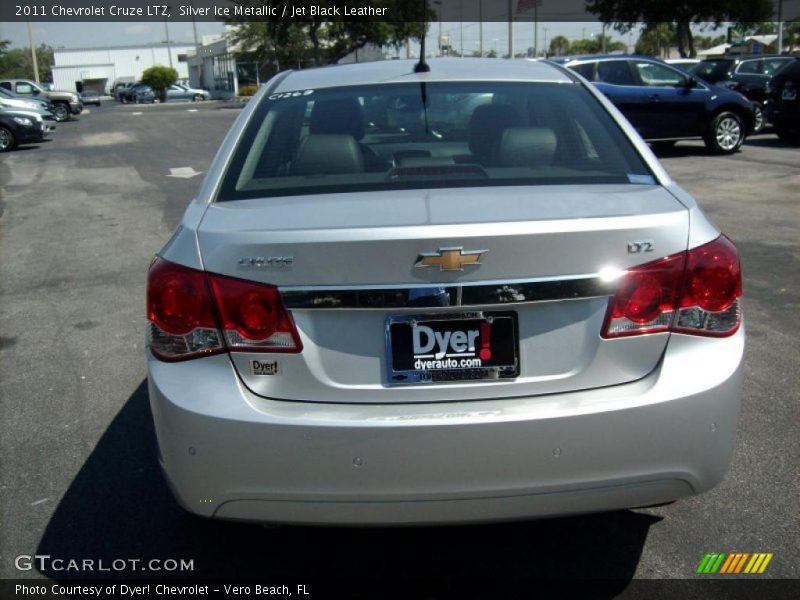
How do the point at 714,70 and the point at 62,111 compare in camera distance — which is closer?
the point at 714,70

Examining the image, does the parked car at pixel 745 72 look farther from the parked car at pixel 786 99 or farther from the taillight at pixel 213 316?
the taillight at pixel 213 316

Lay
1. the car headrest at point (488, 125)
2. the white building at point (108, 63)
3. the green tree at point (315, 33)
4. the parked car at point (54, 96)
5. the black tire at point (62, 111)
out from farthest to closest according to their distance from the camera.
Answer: the white building at point (108, 63) < the green tree at point (315, 33) < the black tire at point (62, 111) < the parked car at point (54, 96) < the car headrest at point (488, 125)

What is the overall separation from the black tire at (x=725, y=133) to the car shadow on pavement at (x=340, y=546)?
13577 mm

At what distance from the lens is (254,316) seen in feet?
8.36

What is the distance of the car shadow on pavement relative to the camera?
123 inches

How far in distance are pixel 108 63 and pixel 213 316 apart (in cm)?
11494

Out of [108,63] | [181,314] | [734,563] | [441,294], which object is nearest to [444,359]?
[441,294]

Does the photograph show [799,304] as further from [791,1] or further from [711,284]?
[791,1]

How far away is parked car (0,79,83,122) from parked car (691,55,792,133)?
72.1 feet

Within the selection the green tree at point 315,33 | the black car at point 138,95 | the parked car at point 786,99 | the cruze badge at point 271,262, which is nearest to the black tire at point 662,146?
the parked car at point 786,99

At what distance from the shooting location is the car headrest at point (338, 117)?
3575mm

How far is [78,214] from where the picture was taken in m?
11.1

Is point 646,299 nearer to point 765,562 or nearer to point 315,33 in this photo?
point 765,562

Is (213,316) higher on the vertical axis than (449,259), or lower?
lower
